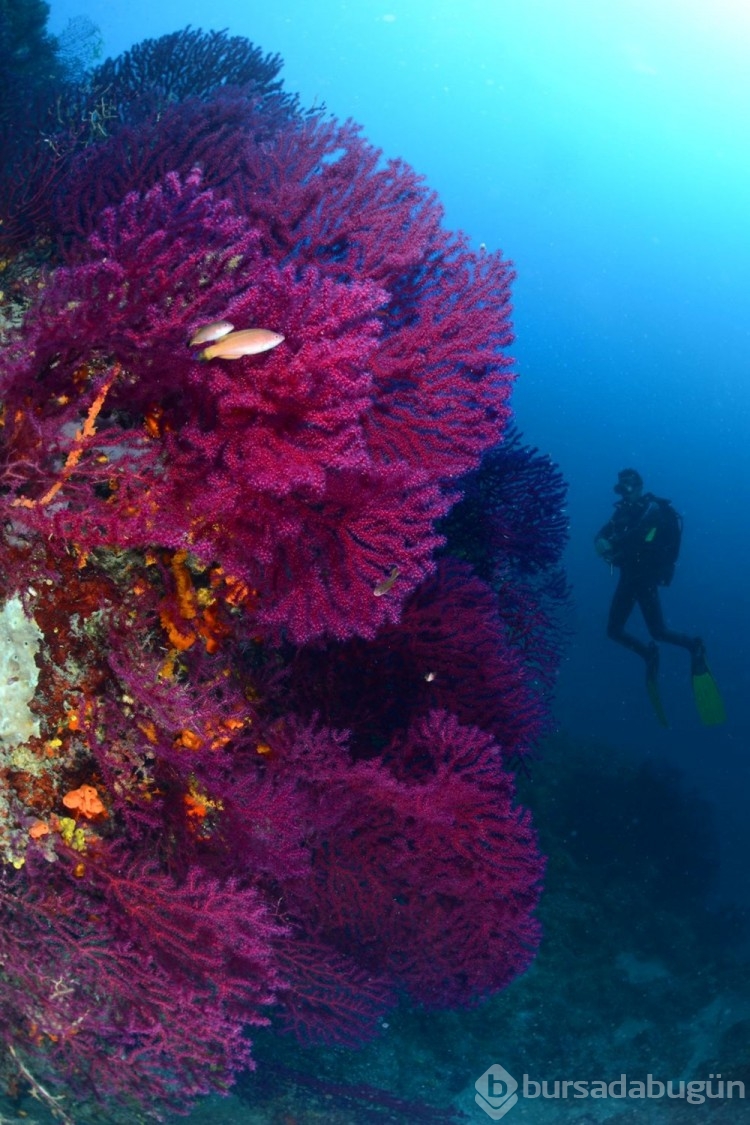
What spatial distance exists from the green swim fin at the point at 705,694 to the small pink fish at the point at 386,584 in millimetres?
10786

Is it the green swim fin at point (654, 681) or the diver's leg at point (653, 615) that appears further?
the diver's leg at point (653, 615)

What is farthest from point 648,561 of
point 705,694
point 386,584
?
point 386,584

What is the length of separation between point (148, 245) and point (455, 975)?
4.87m

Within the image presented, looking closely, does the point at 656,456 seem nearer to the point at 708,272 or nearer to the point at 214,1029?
the point at 708,272

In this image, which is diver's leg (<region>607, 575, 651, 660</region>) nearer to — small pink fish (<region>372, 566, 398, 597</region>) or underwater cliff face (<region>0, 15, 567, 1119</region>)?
underwater cliff face (<region>0, 15, 567, 1119</region>)

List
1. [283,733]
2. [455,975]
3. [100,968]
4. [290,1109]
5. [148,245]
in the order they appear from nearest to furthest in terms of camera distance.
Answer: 1. [148,245]
2. [100,968]
3. [283,733]
4. [455,975]
5. [290,1109]

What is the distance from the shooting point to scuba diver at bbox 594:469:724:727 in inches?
480

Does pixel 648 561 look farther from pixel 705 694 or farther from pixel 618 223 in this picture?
pixel 618 223

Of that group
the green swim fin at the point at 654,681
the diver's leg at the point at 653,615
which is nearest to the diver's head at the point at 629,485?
the diver's leg at the point at 653,615

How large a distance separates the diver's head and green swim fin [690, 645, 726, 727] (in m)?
3.32

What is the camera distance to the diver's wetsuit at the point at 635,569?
12.7 metres

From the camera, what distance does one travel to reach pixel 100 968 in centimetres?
279

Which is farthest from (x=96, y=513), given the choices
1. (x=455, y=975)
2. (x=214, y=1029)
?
(x=455, y=975)

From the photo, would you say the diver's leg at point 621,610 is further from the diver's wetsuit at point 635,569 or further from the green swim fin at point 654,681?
the green swim fin at point 654,681
